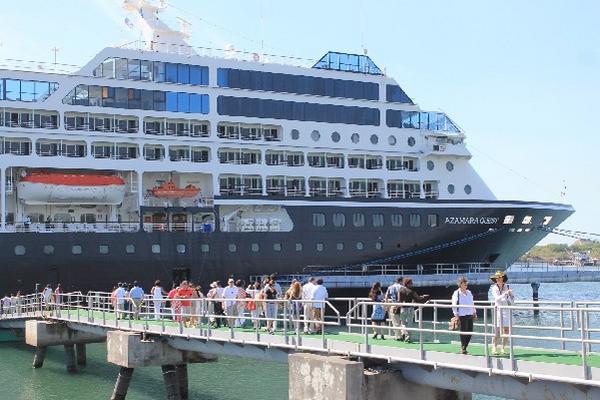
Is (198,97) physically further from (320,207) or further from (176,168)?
(320,207)

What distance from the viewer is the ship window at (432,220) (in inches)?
1578

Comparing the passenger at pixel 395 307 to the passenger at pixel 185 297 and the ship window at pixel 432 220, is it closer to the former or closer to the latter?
the passenger at pixel 185 297

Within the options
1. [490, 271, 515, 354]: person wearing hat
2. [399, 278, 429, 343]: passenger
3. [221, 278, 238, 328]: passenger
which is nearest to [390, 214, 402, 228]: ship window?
[221, 278, 238, 328]: passenger

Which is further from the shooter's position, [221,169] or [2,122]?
[221,169]

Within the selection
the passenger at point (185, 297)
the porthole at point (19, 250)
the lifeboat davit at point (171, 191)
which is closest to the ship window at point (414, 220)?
the lifeboat davit at point (171, 191)

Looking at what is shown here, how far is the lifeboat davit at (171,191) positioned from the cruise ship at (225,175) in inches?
3.5

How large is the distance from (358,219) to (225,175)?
6.50 meters

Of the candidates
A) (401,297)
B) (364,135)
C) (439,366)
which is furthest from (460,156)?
(439,366)

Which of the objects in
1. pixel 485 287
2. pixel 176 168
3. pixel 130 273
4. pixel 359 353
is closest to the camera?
pixel 359 353

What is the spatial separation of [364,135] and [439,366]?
2951cm

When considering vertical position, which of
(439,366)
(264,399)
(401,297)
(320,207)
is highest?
(320,207)

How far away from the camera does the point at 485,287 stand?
134 ft

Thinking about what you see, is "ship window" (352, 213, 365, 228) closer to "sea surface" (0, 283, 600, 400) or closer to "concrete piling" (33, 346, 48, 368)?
"sea surface" (0, 283, 600, 400)

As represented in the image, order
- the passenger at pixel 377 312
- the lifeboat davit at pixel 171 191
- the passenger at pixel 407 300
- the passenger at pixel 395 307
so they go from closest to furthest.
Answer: the passenger at pixel 407 300
the passenger at pixel 395 307
the passenger at pixel 377 312
the lifeboat davit at pixel 171 191
